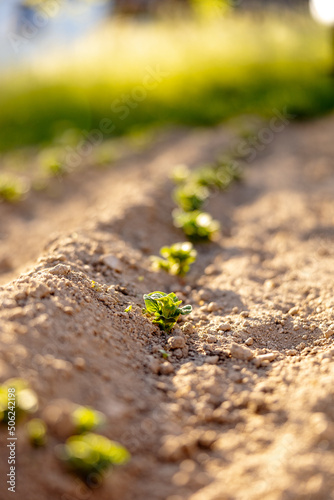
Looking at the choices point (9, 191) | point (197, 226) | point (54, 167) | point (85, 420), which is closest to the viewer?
point (85, 420)

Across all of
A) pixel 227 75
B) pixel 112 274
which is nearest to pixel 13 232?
pixel 112 274

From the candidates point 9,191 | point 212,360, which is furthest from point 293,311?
point 9,191

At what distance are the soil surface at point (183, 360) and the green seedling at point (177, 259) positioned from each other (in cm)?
7

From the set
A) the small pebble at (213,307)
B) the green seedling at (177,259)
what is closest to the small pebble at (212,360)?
the small pebble at (213,307)

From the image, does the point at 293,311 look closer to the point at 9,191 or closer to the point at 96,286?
the point at 96,286

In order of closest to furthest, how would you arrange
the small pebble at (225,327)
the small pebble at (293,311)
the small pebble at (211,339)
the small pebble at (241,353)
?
the small pebble at (241,353) → the small pebble at (211,339) → the small pebble at (225,327) → the small pebble at (293,311)

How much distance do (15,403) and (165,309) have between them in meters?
1.03

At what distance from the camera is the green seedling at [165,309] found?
2.50m

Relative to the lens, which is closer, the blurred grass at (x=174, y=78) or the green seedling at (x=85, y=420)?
the green seedling at (x=85, y=420)

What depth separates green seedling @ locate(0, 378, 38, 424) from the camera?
167 centimetres

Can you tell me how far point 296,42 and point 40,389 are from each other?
12.6 meters

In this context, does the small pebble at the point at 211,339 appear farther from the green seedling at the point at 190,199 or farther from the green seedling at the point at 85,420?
the green seedling at the point at 190,199

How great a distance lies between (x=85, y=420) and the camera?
1.68 m

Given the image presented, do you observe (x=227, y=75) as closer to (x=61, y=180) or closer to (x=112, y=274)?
(x=61, y=180)
